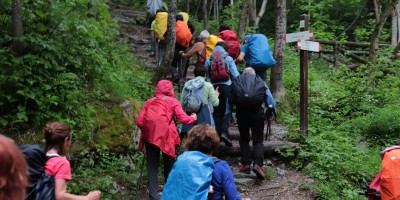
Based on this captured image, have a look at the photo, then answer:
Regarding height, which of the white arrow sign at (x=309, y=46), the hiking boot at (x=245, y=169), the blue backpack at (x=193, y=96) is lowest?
the hiking boot at (x=245, y=169)

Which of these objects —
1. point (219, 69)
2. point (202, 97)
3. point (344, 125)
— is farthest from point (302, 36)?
point (344, 125)

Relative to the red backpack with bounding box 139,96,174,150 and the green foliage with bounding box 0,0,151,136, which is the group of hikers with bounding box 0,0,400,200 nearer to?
the red backpack with bounding box 139,96,174,150

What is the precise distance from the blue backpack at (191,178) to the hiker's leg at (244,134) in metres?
3.21

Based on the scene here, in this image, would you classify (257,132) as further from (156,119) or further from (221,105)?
(156,119)

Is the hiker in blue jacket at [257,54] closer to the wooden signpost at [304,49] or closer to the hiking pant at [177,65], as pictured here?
the wooden signpost at [304,49]

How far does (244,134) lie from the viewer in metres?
7.11

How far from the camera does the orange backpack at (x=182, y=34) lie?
36.6 ft

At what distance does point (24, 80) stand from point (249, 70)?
3.61 m

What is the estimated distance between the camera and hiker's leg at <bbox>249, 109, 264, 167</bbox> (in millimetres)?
6852

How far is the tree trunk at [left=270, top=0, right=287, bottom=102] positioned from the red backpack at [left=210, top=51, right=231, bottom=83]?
3.01m

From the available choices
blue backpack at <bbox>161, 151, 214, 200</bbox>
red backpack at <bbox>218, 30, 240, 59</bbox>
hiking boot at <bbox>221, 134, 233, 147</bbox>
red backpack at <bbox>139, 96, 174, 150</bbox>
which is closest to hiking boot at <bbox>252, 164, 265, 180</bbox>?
hiking boot at <bbox>221, 134, 233, 147</bbox>

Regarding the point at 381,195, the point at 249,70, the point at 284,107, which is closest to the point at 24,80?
the point at 249,70

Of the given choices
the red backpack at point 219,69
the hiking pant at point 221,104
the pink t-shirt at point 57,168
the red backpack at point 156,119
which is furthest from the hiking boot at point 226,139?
the pink t-shirt at point 57,168

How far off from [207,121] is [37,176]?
401cm
